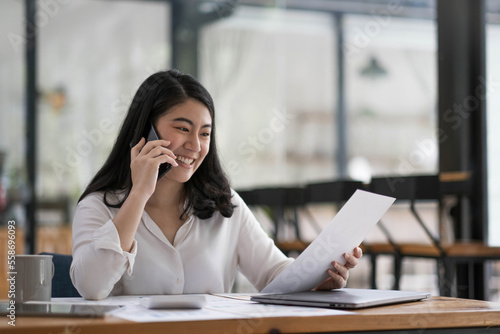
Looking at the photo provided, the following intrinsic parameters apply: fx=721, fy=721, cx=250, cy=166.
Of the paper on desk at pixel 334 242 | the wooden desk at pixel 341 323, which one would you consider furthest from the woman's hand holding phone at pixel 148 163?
the wooden desk at pixel 341 323

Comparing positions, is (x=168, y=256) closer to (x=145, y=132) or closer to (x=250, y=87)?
(x=145, y=132)

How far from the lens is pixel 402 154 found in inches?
316

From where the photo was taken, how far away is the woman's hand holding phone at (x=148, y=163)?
176 cm

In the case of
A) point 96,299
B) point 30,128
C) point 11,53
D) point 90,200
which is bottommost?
point 96,299

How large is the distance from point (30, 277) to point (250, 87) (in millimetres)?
5680

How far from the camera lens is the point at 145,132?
2049mm

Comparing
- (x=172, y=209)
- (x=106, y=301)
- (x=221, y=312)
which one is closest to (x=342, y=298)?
(x=221, y=312)

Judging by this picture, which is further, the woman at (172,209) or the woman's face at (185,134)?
the woman's face at (185,134)

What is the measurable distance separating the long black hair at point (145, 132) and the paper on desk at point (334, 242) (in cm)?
49

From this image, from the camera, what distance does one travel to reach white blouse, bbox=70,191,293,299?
1.67 meters

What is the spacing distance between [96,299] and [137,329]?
55 centimetres

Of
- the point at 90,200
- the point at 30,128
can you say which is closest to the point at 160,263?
the point at 90,200

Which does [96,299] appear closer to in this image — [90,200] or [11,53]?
[90,200]

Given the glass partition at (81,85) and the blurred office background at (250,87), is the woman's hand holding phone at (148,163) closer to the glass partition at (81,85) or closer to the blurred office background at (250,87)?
the blurred office background at (250,87)
